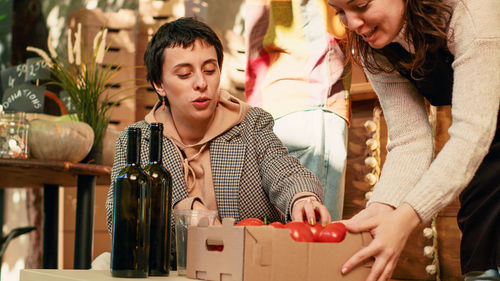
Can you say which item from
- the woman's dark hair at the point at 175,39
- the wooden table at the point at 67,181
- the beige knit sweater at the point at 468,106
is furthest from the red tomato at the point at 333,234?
the wooden table at the point at 67,181

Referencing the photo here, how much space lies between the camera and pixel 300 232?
1.18 meters

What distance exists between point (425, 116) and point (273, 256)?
0.60 meters

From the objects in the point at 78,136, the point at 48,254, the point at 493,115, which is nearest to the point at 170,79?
the point at 78,136

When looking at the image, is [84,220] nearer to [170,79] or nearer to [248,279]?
[170,79]

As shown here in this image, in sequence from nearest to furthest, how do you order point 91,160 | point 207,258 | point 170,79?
point 207,258, point 170,79, point 91,160

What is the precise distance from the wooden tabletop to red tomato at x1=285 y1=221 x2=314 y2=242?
147 cm

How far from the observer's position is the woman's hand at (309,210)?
1.54m

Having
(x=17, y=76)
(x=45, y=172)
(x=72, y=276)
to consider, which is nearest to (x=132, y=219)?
(x=72, y=276)

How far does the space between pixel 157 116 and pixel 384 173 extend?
3.05ft

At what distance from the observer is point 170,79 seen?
195 centimetres

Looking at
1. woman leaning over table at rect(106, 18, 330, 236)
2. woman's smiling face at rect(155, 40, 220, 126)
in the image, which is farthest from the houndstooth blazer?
woman's smiling face at rect(155, 40, 220, 126)

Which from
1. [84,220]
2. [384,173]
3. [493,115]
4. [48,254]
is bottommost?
[48,254]

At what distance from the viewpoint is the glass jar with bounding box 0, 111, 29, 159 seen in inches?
98.5

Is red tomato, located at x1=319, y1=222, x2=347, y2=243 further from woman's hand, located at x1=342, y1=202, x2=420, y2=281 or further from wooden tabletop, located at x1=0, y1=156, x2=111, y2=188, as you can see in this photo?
wooden tabletop, located at x1=0, y1=156, x2=111, y2=188
